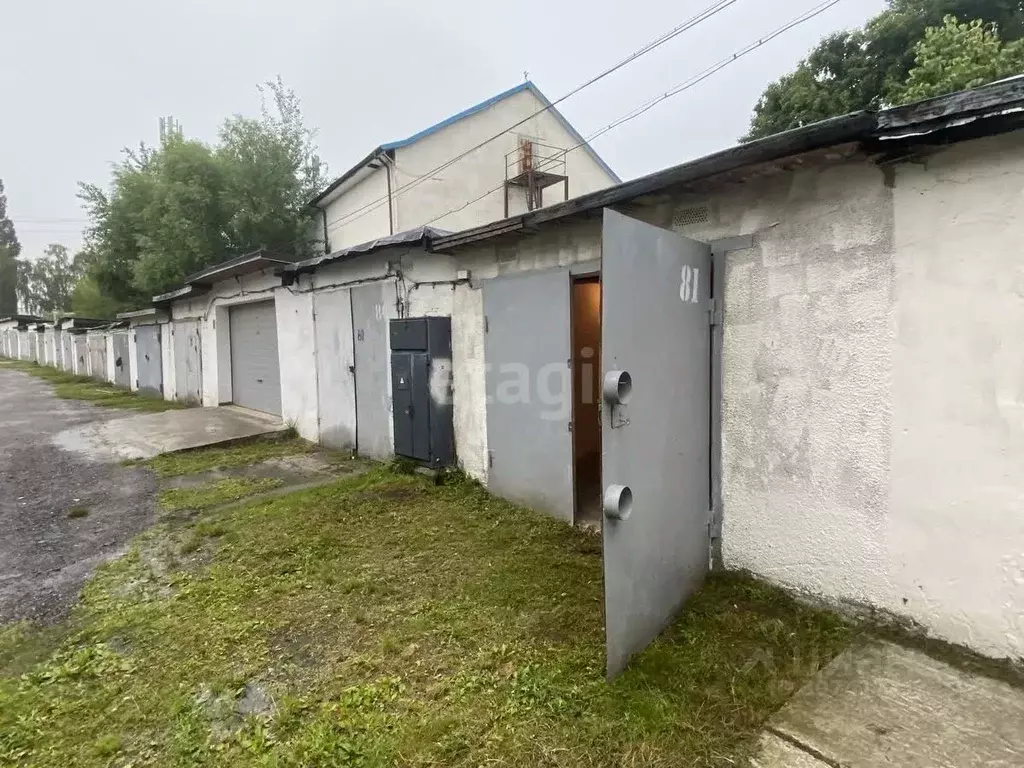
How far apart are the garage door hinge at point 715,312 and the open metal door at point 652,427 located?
42 mm

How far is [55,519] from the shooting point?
197 inches

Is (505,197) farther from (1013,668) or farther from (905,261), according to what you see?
(1013,668)

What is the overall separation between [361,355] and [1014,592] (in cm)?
622

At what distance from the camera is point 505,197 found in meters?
15.4

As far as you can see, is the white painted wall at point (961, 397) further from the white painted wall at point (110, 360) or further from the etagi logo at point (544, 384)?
the white painted wall at point (110, 360)

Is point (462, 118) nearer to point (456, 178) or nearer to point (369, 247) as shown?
point (456, 178)

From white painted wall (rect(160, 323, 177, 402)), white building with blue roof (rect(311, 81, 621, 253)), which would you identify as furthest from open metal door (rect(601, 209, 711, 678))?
white painted wall (rect(160, 323, 177, 402))

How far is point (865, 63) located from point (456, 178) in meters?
12.2

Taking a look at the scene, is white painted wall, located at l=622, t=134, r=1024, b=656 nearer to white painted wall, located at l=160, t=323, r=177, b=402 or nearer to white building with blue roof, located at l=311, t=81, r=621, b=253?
white building with blue roof, located at l=311, t=81, r=621, b=253

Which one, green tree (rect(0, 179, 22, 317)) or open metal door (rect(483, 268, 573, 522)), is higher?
green tree (rect(0, 179, 22, 317))

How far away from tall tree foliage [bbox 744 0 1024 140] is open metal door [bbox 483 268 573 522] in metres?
14.3

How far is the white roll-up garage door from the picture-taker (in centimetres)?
965

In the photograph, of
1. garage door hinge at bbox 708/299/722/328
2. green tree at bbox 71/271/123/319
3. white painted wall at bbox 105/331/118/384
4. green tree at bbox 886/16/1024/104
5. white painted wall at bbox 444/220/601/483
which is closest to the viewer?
garage door hinge at bbox 708/299/722/328

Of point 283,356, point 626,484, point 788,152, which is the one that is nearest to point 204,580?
point 626,484
